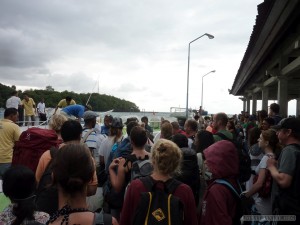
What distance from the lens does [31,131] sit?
180 inches

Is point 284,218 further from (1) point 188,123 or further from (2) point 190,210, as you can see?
(1) point 188,123

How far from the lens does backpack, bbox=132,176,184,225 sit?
→ 250cm

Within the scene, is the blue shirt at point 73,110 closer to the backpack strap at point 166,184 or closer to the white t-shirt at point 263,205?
the white t-shirt at point 263,205

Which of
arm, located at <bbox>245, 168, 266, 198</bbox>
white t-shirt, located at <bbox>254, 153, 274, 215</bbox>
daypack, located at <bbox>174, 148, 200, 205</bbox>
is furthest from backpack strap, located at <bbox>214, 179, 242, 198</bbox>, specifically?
white t-shirt, located at <bbox>254, 153, 274, 215</bbox>

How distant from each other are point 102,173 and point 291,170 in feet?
9.60

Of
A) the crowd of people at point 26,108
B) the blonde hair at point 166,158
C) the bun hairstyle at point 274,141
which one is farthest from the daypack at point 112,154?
the crowd of people at point 26,108

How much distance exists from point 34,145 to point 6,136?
199 centimetres

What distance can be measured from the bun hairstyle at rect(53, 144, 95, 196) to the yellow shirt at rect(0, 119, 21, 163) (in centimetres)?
450

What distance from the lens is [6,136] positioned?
6191 mm

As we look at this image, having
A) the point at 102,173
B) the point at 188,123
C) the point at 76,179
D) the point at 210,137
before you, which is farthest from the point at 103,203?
the point at 188,123

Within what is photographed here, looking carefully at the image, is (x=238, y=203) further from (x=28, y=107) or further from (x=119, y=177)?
(x=28, y=107)

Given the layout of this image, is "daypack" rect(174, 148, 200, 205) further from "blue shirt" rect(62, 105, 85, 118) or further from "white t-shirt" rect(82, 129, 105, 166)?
"blue shirt" rect(62, 105, 85, 118)

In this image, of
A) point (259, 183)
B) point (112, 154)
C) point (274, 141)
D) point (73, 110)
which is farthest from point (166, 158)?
point (73, 110)

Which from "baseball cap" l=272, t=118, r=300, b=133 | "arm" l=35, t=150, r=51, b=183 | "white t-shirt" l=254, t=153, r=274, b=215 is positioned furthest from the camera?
"white t-shirt" l=254, t=153, r=274, b=215
